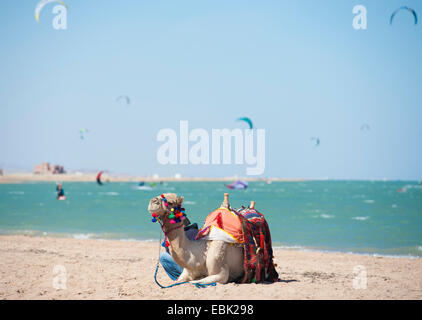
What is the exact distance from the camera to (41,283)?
728 cm

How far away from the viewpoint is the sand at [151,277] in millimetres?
6441

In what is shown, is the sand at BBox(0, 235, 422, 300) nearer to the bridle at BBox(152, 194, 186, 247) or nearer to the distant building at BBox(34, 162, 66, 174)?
the bridle at BBox(152, 194, 186, 247)

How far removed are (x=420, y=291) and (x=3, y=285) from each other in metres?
6.67

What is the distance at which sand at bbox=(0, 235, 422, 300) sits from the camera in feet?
21.1

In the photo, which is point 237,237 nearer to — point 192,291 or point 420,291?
point 192,291

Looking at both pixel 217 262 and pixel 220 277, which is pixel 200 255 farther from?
pixel 220 277

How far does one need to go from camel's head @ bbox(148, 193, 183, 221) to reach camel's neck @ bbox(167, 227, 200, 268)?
12.6 inches

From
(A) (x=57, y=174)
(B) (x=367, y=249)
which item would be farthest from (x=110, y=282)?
(A) (x=57, y=174)

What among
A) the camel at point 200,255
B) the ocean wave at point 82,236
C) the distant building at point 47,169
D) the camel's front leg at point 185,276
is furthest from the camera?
the distant building at point 47,169

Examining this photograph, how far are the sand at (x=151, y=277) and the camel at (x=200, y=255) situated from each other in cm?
21

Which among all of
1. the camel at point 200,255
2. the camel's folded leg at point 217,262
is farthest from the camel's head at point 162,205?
the camel's folded leg at point 217,262

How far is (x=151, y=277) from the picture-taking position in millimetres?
8016

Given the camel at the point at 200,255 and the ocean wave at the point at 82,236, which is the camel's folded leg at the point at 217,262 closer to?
the camel at the point at 200,255

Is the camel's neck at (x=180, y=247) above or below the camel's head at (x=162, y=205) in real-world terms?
below
